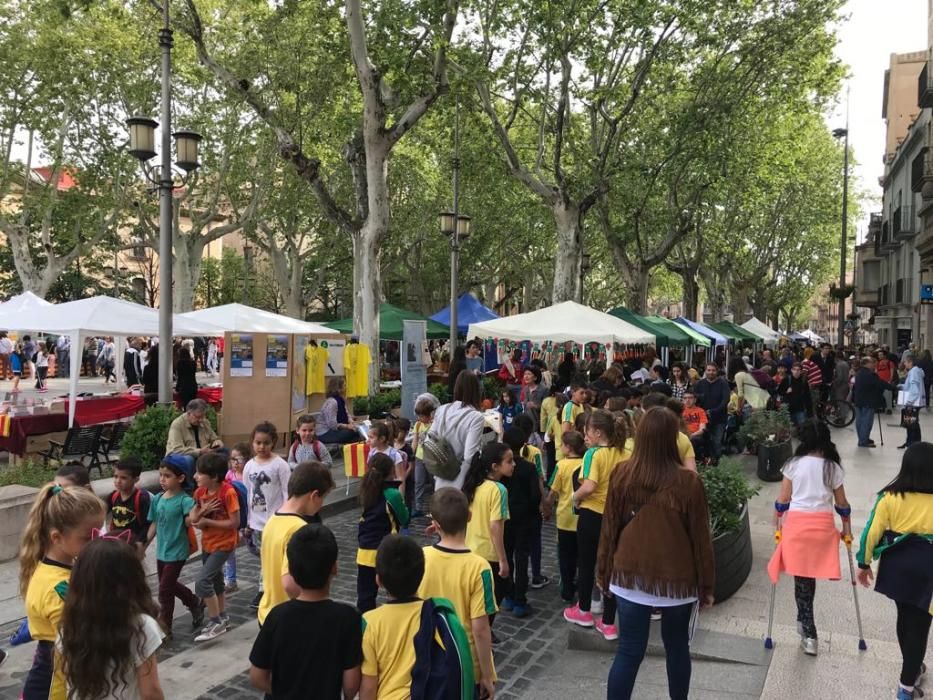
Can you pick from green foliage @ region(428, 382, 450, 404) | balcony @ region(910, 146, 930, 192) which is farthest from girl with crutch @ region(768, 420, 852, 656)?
balcony @ region(910, 146, 930, 192)

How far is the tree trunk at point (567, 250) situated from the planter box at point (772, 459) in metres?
9.10

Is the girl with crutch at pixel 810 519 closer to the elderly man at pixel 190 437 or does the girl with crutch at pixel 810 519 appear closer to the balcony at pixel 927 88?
the elderly man at pixel 190 437

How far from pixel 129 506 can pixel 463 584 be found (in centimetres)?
290

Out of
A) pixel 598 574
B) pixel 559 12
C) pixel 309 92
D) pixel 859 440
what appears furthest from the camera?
pixel 309 92

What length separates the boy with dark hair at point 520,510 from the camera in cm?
552

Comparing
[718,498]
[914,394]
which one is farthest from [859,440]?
[718,498]

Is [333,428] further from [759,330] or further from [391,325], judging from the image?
[759,330]

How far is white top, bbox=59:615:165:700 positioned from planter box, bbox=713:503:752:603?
4132mm

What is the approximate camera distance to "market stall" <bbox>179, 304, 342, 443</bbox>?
11.7 meters

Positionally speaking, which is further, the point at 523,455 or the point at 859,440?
the point at 859,440

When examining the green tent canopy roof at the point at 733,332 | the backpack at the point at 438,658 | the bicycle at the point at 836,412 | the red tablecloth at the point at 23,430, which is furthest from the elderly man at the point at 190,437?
the green tent canopy roof at the point at 733,332

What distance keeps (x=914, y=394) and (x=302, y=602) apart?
13033mm

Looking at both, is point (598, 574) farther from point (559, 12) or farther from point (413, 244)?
point (413, 244)

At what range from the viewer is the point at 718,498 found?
6.13m
